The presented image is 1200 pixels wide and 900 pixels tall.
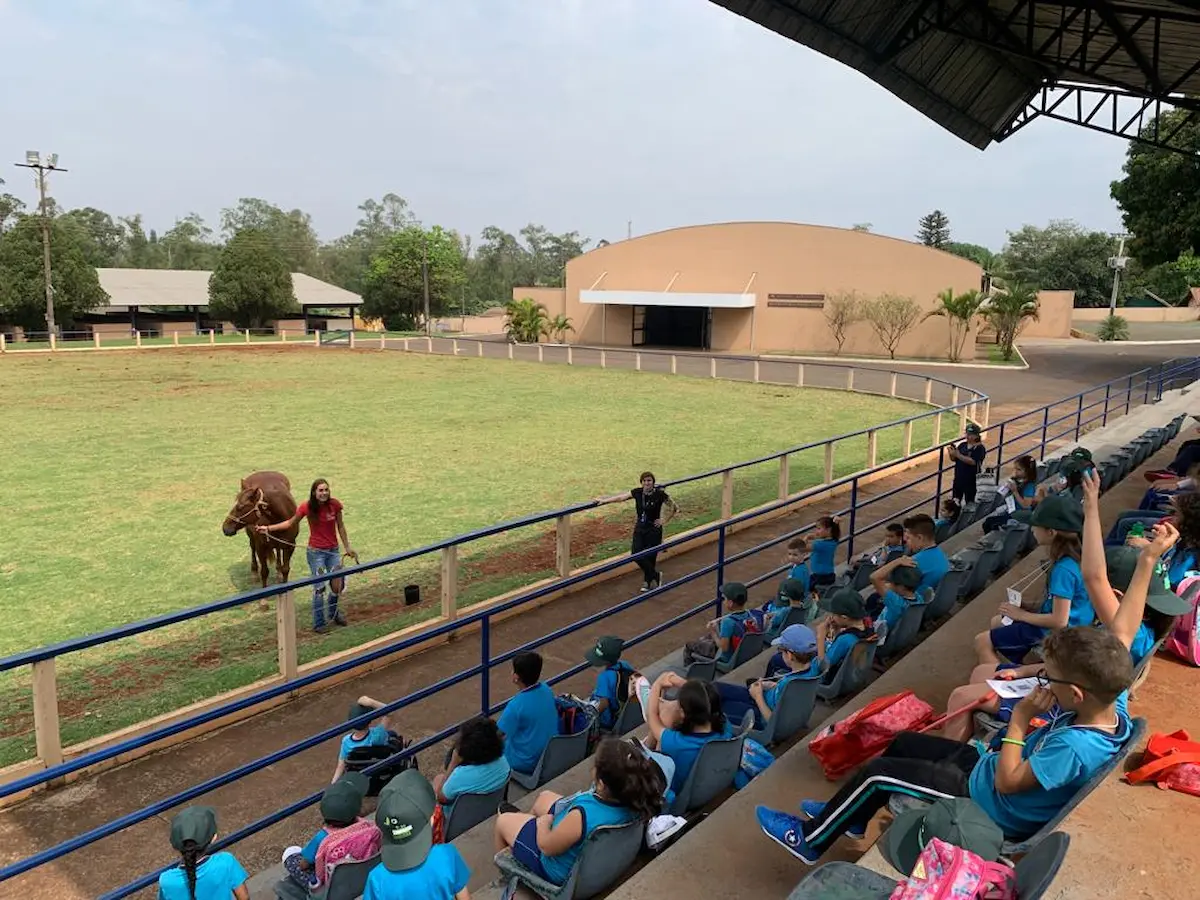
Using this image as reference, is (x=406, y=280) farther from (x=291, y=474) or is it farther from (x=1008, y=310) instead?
(x=291, y=474)

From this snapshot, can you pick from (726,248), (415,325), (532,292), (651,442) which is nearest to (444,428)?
(651,442)

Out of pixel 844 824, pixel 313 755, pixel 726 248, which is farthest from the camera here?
pixel 726 248

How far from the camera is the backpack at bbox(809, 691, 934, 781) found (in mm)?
3645

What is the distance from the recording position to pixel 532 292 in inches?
2247

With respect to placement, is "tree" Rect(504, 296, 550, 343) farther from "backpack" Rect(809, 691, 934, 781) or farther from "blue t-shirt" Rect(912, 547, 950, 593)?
"backpack" Rect(809, 691, 934, 781)

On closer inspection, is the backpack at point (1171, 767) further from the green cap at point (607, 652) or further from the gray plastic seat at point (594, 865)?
the green cap at point (607, 652)

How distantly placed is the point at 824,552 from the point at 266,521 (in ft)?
19.4

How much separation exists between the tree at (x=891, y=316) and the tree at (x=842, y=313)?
59 centimetres

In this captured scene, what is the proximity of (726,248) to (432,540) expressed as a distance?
42528 millimetres

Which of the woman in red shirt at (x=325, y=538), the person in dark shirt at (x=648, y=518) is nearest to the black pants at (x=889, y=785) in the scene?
the person in dark shirt at (x=648, y=518)

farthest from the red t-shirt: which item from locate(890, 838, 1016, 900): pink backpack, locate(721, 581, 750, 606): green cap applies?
locate(890, 838, 1016, 900): pink backpack

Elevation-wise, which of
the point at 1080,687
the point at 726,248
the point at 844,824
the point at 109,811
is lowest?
the point at 109,811

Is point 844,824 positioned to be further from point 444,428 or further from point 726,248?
point 726,248

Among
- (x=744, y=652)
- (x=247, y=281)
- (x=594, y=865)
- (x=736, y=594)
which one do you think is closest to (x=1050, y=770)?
(x=594, y=865)
